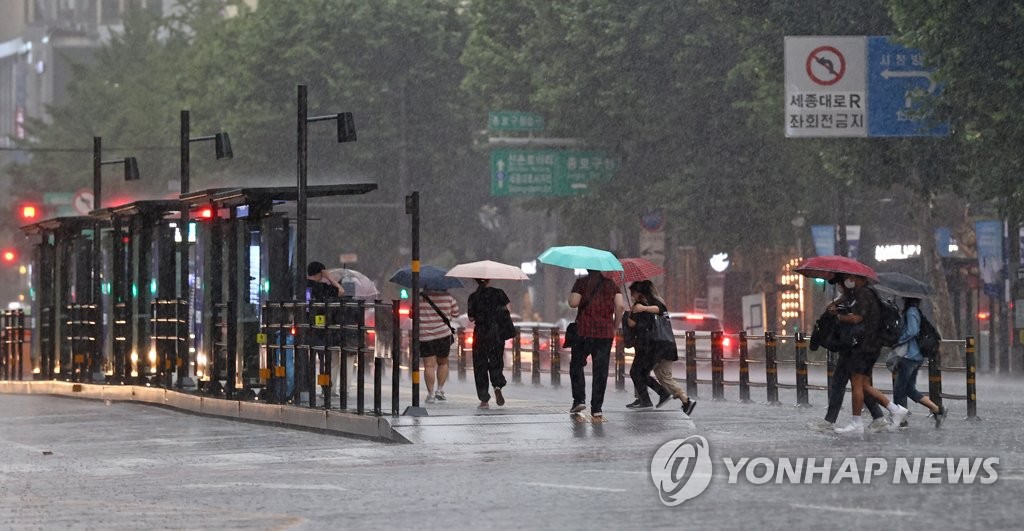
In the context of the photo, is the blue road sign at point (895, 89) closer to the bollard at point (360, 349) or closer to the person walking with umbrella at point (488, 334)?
the person walking with umbrella at point (488, 334)

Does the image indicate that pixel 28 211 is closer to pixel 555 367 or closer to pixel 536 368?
pixel 536 368

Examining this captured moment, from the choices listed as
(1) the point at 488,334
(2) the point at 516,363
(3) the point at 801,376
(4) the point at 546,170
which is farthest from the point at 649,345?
(4) the point at 546,170

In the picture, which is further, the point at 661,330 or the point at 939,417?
the point at 661,330

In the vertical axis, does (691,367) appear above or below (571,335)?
below

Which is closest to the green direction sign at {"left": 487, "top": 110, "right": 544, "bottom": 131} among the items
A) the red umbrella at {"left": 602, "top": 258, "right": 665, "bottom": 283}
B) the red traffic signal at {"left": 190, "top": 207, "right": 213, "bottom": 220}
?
the red traffic signal at {"left": 190, "top": 207, "right": 213, "bottom": 220}

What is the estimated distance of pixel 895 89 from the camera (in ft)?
113

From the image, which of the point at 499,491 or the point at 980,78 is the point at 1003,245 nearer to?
the point at 980,78

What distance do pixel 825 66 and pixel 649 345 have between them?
36.5 feet

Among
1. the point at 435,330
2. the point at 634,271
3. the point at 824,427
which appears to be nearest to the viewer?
the point at 824,427

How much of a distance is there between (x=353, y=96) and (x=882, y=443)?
5073 centimetres

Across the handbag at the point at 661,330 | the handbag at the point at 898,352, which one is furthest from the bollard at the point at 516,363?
the handbag at the point at 898,352

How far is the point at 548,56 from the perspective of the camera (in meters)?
56.5

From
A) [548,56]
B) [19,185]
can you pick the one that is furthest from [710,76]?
[19,185]

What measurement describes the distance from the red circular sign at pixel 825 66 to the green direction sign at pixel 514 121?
19553 millimetres
